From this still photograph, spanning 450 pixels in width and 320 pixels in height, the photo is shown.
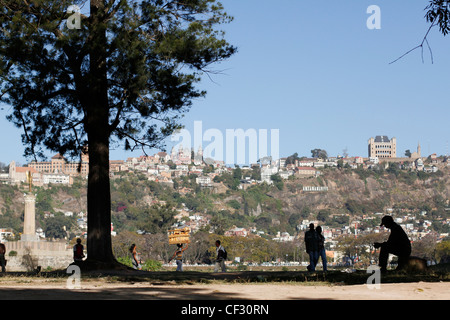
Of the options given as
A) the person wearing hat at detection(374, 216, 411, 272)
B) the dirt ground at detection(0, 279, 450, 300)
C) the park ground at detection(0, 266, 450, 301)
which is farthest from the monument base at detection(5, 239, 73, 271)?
the dirt ground at detection(0, 279, 450, 300)

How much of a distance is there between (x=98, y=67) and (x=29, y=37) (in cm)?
148

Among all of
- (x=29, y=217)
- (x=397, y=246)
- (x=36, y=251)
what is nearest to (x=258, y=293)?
(x=397, y=246)

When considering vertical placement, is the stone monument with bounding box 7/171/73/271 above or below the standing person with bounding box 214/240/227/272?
below

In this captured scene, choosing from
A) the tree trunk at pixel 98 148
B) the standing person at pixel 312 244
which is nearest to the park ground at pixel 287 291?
the tree trunk at pixel 98 148

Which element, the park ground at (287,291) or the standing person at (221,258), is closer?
the park ground at (287,291)

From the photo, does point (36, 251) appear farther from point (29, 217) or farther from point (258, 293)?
point (258, 293)

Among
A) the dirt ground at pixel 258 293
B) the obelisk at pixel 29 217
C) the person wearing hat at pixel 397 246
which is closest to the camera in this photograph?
the dirt ground at pixel 258 293

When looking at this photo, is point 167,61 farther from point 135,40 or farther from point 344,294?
point 344,294

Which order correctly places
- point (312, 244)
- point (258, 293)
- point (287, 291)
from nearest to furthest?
point (258, 293) → point (287, 291) → point (312, 244)

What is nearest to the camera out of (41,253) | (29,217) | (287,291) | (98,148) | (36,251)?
(287,291)

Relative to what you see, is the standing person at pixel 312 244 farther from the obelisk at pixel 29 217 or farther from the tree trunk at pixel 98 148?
the obelisk at pixel 29 217

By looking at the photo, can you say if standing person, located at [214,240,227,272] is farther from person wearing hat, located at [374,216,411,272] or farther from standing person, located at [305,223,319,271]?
person wearing hat, located at [374,216,411,272]

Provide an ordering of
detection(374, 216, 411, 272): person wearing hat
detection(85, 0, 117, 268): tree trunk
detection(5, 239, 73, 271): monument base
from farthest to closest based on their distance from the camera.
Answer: detection(5, 239, 73, 271): monument base < detection(85, 0, 117, 268): tree trunk < detection(374, 216, 411, 272): person wearing hat
